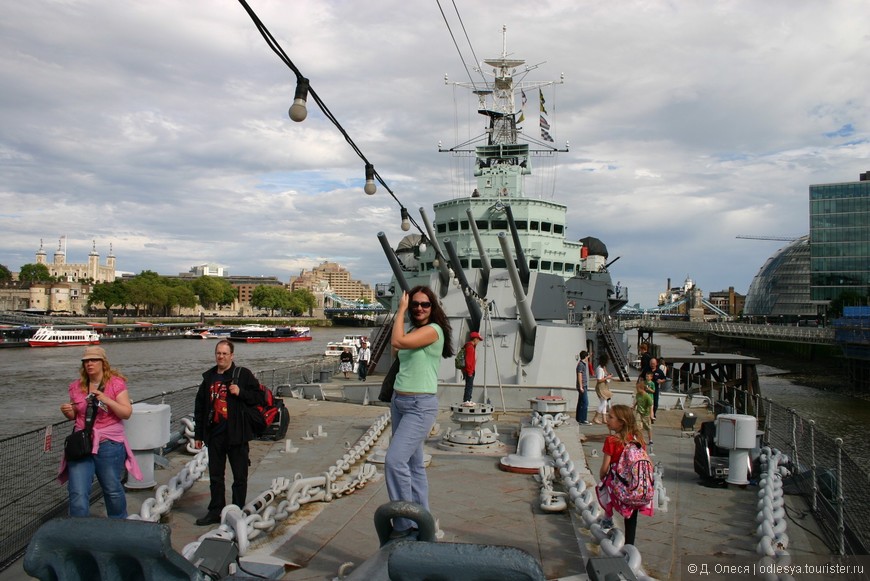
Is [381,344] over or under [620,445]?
under

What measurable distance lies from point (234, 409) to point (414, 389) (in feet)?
5.01

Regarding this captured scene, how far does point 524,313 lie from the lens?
1377cm

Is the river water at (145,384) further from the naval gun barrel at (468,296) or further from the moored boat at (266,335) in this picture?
the moored boat at (266,335)

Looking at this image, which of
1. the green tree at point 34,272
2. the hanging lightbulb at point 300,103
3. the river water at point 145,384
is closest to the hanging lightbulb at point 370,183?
the hanging lightbulb at point 300,103

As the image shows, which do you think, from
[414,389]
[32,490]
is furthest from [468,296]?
[414,389]

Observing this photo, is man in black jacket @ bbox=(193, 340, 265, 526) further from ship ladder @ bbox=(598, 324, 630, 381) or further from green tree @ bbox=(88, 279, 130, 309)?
green tree @ bbox=(88, 279, 130, 309)

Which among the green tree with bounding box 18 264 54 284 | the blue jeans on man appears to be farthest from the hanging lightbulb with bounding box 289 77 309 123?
the green tree with bounding box 18 264 54 284

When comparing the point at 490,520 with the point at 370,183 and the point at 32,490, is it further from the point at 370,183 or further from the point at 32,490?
the point at 32,490

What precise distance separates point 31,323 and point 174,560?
8407cm

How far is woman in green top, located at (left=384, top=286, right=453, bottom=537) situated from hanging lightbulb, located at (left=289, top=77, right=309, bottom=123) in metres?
1.95

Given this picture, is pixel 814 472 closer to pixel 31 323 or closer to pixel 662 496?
pixel 662 496

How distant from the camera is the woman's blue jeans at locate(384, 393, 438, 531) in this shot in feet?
12.3

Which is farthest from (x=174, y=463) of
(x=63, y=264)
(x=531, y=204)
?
(x=63, y=264)

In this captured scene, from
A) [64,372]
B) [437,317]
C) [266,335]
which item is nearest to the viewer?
[437,317]
